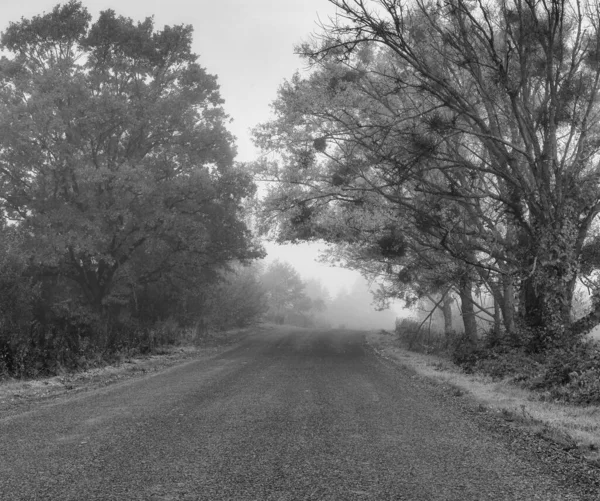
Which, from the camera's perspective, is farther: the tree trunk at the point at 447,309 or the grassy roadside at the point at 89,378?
the tree trunk at the point at 447,309

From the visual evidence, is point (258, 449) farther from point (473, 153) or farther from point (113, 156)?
point (113, 156)

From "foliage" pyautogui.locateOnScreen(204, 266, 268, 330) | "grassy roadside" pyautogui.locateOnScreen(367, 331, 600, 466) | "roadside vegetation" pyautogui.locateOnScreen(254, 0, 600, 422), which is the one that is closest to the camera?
"grassy roadside" pyautogui.locateOnScreen(367, 331, 600, 466)

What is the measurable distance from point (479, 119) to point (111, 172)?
13.1 metres

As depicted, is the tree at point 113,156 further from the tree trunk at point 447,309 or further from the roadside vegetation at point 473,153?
the tree trunk at point 447,309

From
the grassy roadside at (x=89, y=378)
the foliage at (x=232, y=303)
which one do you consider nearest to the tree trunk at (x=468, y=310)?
the grassy roadside at (x=89, y=378)

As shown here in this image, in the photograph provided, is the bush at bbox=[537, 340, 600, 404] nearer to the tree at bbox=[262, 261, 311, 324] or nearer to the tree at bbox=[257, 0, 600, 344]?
the tree at bbox=[257, 0, 600, 344]

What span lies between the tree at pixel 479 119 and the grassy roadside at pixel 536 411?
107 inches

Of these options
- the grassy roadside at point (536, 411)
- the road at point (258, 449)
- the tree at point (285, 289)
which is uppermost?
the tree at point (285, 289)

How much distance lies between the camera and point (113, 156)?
23328 millimetres

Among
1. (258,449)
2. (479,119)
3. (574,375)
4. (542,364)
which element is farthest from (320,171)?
(258,449)

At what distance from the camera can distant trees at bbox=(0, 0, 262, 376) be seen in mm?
19455

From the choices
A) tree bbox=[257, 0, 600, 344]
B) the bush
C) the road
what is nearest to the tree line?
tree bbox=[257, 0, 600, 344]

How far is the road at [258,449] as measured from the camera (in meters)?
4.39

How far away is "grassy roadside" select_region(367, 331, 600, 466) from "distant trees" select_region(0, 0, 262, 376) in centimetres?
1335
